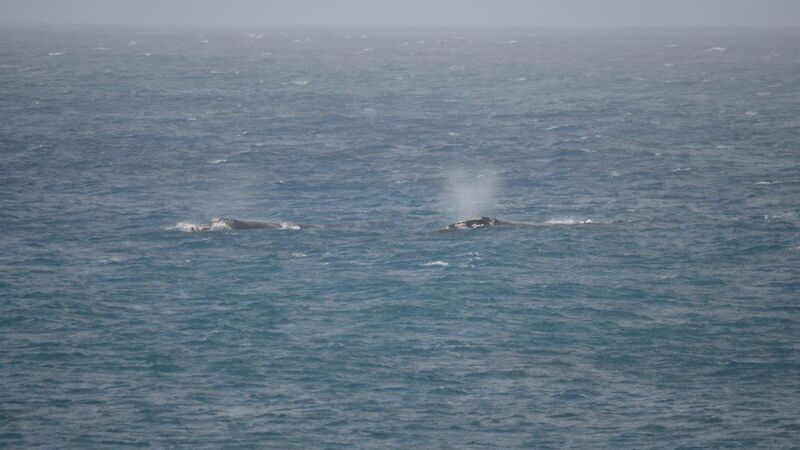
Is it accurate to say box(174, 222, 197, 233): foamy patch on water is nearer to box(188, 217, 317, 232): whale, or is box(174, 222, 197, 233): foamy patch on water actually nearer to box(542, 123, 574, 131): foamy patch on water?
box(188, 217, 317, 232): whale

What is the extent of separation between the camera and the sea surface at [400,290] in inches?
1671

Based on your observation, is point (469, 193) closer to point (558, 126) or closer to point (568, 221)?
point (568, 221)

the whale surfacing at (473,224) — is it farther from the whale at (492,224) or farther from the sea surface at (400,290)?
the sea surface at (400,290)

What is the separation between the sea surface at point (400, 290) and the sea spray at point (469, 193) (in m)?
0.42

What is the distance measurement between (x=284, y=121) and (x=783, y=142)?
57.3 metres

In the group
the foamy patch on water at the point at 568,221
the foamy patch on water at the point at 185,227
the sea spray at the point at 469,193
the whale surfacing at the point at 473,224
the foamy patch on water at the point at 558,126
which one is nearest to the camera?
the foamy patch on water at the point at 185,227

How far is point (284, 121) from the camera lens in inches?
5079

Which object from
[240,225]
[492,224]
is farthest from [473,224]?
[240,225]

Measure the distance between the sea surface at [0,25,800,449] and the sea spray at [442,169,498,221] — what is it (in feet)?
1.39

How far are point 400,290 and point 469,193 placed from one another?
2770 cm

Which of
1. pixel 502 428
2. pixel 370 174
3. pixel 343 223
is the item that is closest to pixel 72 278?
pixel 343 223

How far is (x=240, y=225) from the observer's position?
237 feet

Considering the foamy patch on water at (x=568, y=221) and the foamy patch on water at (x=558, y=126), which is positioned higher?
the foamy patch on water at (x=558, y=126)

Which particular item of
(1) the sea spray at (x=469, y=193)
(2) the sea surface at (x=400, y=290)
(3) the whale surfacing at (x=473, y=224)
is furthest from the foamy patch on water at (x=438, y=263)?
(1) the sea spray at (x=469, y=193)
